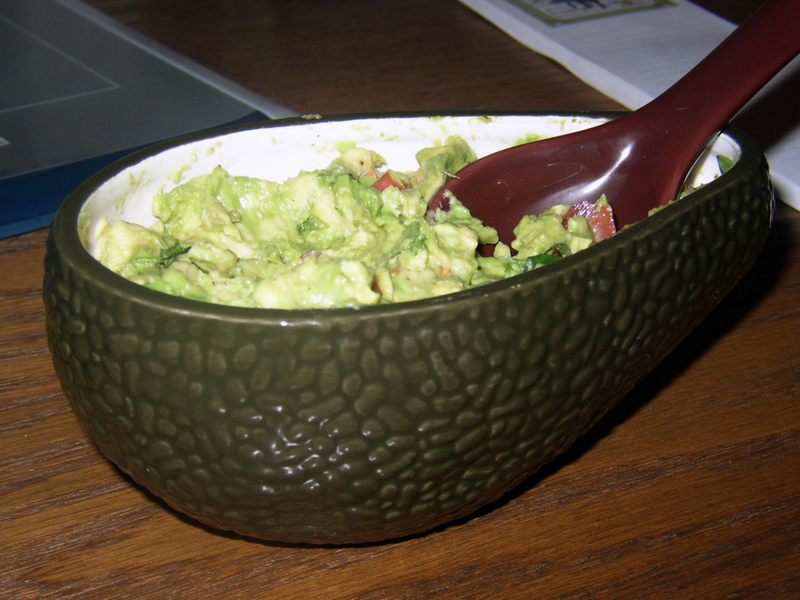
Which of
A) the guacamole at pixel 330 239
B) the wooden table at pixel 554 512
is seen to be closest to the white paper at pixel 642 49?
the wooden table at pixel 554 512

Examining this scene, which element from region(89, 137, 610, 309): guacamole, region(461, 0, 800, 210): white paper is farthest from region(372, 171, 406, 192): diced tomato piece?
region(461, 0, 800, 210): white paper

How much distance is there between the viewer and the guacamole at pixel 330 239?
552mm

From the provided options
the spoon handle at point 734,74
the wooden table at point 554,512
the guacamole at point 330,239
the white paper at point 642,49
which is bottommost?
the wooden table at point 554,512

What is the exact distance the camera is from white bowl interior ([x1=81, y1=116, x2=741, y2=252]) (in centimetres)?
70

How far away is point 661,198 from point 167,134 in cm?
74

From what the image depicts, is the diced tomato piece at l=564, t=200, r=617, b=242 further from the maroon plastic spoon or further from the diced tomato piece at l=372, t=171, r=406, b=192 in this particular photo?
the diced tomato piece at l=372, t=171, r=406, b=192

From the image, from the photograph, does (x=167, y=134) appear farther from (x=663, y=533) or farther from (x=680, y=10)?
(x=680, y=10)

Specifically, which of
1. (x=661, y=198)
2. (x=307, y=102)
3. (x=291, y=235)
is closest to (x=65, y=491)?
(x=291, y=235)

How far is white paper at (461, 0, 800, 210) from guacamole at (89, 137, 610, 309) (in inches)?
24.3

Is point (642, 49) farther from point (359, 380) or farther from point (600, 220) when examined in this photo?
point (359, 380)

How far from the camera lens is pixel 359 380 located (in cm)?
46

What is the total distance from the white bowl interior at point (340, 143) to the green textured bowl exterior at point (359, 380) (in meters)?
0.15

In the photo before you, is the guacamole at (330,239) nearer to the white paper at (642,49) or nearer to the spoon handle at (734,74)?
the spoon handle at (734,74)

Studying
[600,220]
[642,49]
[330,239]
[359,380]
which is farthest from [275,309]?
[642,49]
